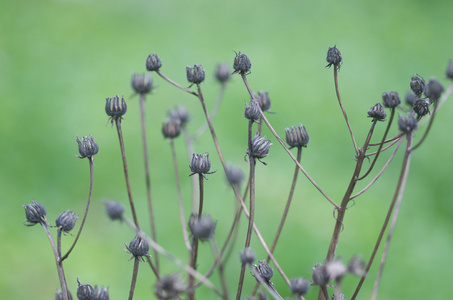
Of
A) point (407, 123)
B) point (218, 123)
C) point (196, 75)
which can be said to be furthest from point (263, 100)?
point (218, 123)

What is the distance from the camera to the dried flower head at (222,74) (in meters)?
0.55

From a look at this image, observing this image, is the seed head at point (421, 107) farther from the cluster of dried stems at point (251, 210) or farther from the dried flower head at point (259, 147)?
the dried flower head at point (259, 147)

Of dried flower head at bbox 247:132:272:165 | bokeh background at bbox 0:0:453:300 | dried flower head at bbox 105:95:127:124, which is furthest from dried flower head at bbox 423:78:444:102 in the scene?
bokeh background at bbox 0:0:453:300

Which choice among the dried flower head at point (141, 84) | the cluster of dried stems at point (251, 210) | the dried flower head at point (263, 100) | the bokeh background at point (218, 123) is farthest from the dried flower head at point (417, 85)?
the bokeh background at point (218, 123)

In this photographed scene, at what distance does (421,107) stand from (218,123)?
102 centimetres

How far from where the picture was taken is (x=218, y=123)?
138 centimetres

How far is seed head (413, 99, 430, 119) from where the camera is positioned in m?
0.36

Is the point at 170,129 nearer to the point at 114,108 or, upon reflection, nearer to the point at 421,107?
the point at 114,108

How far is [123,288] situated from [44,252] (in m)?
0.18

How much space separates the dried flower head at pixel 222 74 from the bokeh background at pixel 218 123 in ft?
0.57

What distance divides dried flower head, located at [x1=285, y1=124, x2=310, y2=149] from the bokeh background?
344 millimetres

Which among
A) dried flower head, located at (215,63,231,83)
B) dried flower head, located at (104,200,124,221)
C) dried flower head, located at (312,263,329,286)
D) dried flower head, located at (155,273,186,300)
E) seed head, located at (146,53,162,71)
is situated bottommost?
dried flower head, located at (155,273,186,300)

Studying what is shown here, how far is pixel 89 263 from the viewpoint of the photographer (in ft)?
3.30

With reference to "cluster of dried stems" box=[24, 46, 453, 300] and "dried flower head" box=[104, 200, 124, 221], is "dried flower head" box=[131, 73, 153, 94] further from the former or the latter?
"dried flower head" box=[104, 200, 124, 221]
